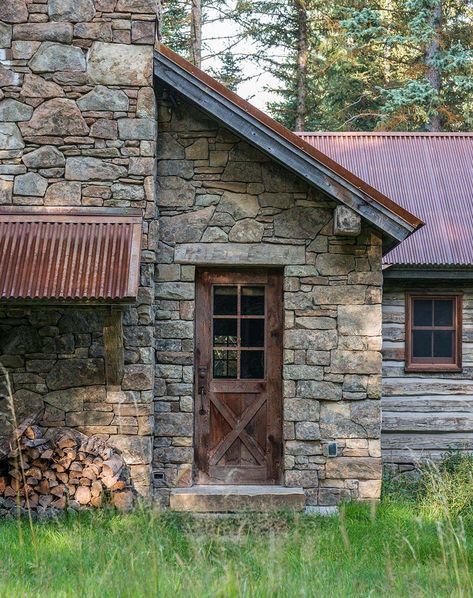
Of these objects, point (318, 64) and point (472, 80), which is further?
point (318, 64)

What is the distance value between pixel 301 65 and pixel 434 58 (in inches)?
180

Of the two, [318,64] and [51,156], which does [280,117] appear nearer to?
[318,64]

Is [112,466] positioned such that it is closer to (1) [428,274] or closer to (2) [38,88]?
(2) [38,88]

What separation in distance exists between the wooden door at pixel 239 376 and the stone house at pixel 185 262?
0.05 ft

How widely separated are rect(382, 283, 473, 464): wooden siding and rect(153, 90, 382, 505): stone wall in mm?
2219

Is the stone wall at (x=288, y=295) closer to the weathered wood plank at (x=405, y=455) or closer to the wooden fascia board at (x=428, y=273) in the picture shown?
the wooden fascia board at (x=428, y=273)

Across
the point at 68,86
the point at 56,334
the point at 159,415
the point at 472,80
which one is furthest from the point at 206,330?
the point at 472,80

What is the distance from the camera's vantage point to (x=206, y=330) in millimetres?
8953

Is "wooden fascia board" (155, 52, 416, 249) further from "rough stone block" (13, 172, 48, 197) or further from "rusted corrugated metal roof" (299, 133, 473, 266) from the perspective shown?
"rusted corrugated metal roof" (299, 133, 473, 266)

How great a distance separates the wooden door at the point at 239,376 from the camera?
8891 millimetres

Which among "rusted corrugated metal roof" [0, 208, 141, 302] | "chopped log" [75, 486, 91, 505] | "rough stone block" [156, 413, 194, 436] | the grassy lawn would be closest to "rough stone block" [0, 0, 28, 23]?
"rusted corrugated metal roof" [0, 208, 141, 302]

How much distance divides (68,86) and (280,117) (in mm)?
15973

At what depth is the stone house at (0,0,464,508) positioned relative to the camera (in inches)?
320

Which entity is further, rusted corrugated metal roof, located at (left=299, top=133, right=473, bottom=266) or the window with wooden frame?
the window with wooden frame
